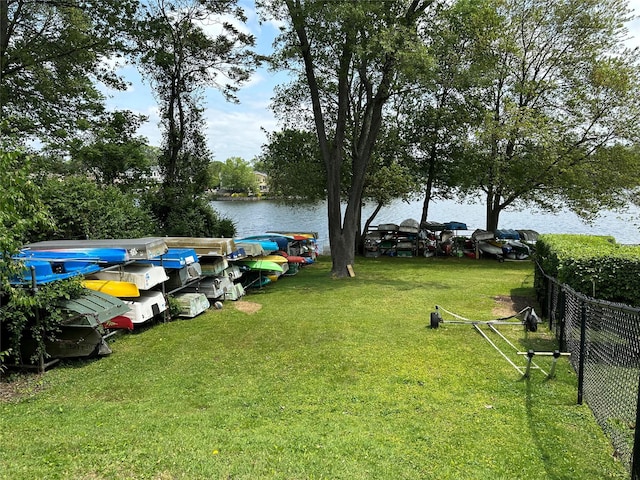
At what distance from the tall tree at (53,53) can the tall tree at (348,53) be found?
5.62 meters

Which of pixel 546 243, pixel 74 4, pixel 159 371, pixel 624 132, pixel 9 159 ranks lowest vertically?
pixel 159 371

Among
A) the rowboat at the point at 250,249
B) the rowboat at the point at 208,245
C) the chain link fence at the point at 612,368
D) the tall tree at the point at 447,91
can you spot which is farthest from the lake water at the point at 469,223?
the chain link fence at the point at 612,368

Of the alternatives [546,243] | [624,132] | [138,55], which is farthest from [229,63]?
[624,132]

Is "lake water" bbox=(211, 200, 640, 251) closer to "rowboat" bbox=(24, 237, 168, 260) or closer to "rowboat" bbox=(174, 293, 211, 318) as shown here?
"rowboat" bbox=(174, 293, 211, 318)

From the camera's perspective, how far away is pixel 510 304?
11.8 meters

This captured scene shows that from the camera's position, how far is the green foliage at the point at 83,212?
12172 mm

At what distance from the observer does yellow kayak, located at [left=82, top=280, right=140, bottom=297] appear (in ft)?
28.8

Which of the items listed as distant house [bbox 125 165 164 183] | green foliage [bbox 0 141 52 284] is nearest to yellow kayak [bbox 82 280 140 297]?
green foliage [bbox 0 141 52 284]

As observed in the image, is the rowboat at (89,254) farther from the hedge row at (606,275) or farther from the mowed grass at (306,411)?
the hedge row at (606,275)

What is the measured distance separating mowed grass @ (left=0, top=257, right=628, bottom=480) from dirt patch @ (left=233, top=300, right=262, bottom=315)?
1.75m

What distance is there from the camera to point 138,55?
17.6 metres

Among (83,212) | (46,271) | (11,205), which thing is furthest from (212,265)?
(11,205)

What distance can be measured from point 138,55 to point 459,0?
12.3m

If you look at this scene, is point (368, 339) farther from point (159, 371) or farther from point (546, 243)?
point (546, 243)
